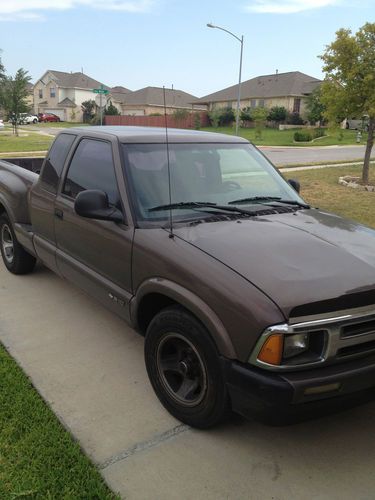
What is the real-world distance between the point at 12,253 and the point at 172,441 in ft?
11.3

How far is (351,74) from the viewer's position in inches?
463

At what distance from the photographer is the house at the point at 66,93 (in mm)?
76125

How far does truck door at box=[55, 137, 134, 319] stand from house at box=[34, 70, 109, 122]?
7519 cm

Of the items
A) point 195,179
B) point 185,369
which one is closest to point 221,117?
point 195,179

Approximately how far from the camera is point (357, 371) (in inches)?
92.0

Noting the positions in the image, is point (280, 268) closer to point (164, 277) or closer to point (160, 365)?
point (164, 277)

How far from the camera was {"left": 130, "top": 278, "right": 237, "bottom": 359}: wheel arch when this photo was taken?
2.39 metres

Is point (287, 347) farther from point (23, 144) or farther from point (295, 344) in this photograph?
point (23, 144)

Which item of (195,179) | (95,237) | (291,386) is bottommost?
(291,386)

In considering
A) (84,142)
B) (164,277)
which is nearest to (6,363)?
(164,277)

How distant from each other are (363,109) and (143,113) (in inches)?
2465

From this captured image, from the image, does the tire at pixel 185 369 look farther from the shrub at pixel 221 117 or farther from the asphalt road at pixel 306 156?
the shrub at pixel 221 117

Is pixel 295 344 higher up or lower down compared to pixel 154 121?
higher up

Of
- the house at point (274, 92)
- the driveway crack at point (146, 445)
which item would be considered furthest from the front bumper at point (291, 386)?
the house at point (274, 92)
